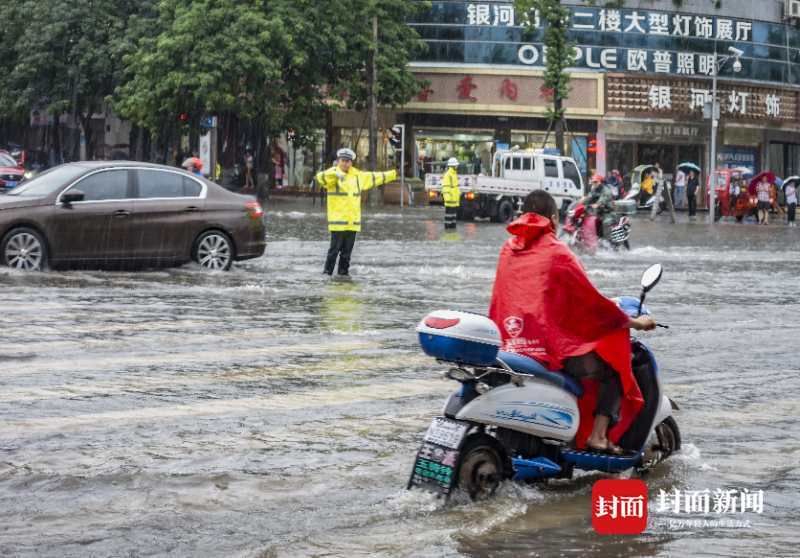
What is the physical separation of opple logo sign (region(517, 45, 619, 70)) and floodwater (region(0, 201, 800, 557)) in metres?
42.7

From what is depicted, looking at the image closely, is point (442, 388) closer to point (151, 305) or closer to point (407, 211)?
point (151, 305)

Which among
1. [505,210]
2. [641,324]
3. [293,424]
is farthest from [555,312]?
[505,210]

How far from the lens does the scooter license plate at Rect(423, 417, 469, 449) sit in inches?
277

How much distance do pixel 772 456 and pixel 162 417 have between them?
3.71 m

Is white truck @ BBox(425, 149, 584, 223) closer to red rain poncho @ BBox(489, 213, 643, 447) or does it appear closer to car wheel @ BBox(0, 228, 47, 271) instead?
car wheel @ BBox(0, 228, 47, 271)

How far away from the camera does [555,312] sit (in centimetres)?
742

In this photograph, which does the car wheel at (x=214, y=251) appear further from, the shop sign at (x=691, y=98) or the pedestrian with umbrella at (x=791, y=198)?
the shop sign at (x=691, y=98)

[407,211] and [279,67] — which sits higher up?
[279,67]

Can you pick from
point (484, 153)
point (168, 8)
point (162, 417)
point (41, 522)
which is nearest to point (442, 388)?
point (162, 417)

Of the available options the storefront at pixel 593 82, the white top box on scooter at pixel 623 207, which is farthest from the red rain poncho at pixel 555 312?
the storefront at pixel 593 82

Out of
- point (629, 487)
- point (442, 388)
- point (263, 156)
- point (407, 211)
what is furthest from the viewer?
point (263, 156)

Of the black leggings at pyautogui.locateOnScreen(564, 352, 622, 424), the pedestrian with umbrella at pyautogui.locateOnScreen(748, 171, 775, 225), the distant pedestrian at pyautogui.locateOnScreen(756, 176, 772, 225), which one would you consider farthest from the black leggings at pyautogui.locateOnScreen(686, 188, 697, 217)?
the black leggings at pyautogui.locateOnScreen(564, 352, 622, 424)

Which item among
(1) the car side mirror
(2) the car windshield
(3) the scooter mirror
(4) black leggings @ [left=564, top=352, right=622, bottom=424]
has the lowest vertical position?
(4) black leggings @ [left=564, top=352, right=622, bottom=424]

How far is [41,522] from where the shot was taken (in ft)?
22.5
